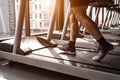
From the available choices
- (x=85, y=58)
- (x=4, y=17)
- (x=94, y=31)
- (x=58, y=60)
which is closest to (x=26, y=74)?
(x=58, y=60)

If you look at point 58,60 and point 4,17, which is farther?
point 4,17

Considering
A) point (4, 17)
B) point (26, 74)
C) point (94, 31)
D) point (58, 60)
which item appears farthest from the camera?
A: point (4, 17)

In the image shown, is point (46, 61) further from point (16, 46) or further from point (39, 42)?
point (39, 42)

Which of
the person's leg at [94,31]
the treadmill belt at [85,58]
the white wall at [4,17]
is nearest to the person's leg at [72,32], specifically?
the treadmill belt at [85,58]

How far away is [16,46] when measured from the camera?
→ 2402mm

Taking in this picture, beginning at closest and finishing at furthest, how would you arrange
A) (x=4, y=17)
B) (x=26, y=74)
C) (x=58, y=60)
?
1. (x=58, y=60)
2. (x=26, y=74)
3. (x=4, y=17)

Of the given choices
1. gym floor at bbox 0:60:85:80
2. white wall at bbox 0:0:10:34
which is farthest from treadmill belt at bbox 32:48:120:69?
white wall at bbox 0:0:10:34

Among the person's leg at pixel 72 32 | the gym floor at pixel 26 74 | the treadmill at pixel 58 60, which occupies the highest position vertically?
the person's leg at pixel 72 32

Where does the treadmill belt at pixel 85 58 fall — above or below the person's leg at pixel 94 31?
below

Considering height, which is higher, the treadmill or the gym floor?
the treadmill

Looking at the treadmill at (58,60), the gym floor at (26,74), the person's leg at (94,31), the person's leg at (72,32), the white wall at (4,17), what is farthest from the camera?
the white wall at (4,17)

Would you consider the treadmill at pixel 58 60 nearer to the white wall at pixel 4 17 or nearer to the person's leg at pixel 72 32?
A: the person's leg at pixel 72 32

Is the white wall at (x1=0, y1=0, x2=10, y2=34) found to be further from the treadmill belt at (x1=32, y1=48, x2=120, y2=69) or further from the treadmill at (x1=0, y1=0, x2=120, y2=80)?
the treadmill belt at (x1=32, y1=48, x2=120, y2=69)

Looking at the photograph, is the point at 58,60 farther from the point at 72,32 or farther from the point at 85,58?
the point at 72,32
